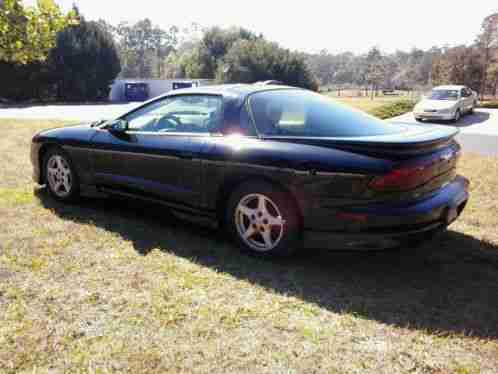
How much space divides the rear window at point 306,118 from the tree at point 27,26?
5937 millimetres

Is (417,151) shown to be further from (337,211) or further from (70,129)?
(70,129)

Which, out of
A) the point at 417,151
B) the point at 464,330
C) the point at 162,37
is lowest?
the point at 464,330

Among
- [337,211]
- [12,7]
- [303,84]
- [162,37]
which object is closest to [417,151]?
[337,211]

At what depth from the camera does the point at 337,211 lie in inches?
130

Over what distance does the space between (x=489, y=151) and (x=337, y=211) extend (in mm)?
7977

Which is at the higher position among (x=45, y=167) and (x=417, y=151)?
(x=417, y=151)

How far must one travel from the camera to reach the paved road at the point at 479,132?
10230 millimetres

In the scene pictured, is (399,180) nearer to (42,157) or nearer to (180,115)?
(180,115)

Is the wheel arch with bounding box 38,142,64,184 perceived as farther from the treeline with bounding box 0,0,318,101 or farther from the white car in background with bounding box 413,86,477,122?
the treeline with bounding box 0,0,318,101

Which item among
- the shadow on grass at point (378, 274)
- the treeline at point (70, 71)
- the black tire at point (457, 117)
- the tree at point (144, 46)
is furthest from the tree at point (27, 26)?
the tree at point (144, 46)

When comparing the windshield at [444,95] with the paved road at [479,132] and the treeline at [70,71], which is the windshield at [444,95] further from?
the treeline at [70,71]

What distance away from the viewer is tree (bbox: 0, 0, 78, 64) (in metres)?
7.85

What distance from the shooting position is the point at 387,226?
10.5 ft

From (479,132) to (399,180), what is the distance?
13.3 meters
